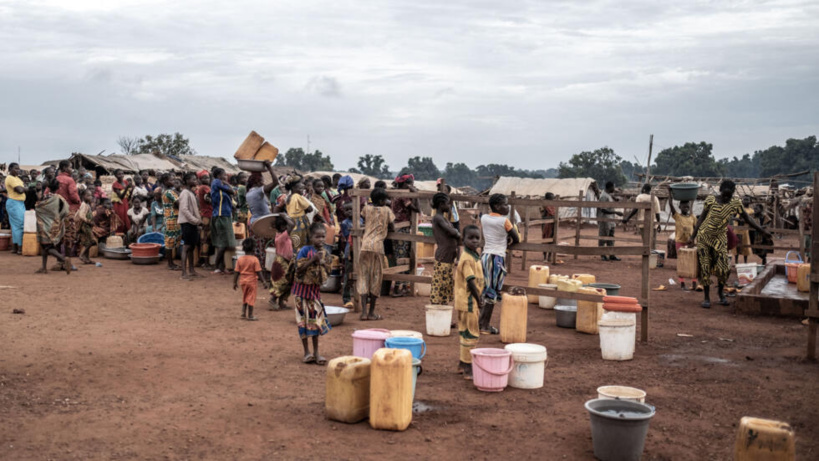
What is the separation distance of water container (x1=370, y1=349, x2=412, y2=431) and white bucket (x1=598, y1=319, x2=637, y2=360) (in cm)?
288

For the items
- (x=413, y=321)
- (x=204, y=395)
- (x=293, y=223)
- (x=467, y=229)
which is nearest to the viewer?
(x=204, y=395)

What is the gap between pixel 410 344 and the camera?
622 cm

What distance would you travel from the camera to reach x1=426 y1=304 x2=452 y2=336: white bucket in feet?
26.4

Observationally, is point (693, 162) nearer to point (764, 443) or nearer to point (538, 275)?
point (538, 275)

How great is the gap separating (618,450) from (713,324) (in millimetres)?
5539

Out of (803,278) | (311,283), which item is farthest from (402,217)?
(803,278)

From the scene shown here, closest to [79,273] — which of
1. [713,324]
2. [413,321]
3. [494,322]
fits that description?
[413,321]

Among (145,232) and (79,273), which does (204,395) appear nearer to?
(79,273)

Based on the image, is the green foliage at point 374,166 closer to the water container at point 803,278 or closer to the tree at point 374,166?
the tree at point 374,166

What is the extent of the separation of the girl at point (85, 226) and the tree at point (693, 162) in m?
58.8

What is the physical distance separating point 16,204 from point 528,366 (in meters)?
13.2

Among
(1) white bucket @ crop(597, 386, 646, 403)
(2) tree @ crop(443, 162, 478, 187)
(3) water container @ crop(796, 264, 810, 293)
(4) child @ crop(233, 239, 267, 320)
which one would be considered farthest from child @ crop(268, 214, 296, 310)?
(2) tree @ crop(443, 162, 478, 187)

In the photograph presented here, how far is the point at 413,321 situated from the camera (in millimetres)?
9125

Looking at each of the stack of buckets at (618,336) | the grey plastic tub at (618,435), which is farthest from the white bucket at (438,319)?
the grey plastic tub at (618,435)
